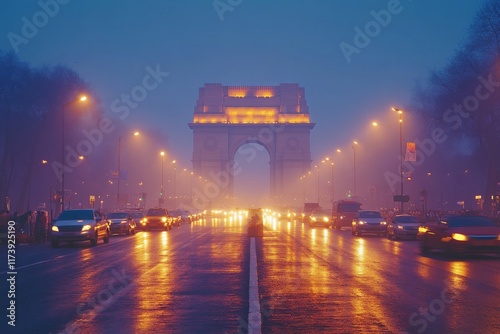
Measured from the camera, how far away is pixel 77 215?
107ft

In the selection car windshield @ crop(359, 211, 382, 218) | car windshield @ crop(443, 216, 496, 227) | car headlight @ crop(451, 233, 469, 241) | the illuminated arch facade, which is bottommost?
car headlight @ crop(451, 233, 469, 241)

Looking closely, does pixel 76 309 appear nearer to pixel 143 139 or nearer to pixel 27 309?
pixel 27 309

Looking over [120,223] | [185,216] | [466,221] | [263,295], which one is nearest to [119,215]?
[120,223]

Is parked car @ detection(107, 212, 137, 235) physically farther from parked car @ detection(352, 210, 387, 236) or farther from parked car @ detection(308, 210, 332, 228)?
parked car @ detection(308, 210, 332, 228)

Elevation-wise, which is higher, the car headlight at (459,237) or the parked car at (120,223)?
the parked car at (120,223)

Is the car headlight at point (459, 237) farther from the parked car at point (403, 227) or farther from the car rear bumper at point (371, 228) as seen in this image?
the car rear bumper at point (371, 228)

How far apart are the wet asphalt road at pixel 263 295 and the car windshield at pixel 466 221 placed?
2291 millimetres

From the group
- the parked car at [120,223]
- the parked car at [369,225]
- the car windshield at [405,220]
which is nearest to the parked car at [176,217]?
the parked car at [120,223]

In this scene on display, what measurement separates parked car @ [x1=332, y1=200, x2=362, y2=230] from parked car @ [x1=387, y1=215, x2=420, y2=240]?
17.6 meters

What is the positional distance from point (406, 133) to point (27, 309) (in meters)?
81.2

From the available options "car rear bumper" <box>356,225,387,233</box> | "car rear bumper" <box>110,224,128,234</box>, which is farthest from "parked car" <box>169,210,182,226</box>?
"car rear bumper" <box>356,225,387,233</box>

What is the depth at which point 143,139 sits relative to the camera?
127m

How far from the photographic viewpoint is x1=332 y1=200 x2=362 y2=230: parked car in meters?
58.0

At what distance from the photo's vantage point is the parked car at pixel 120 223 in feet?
152
